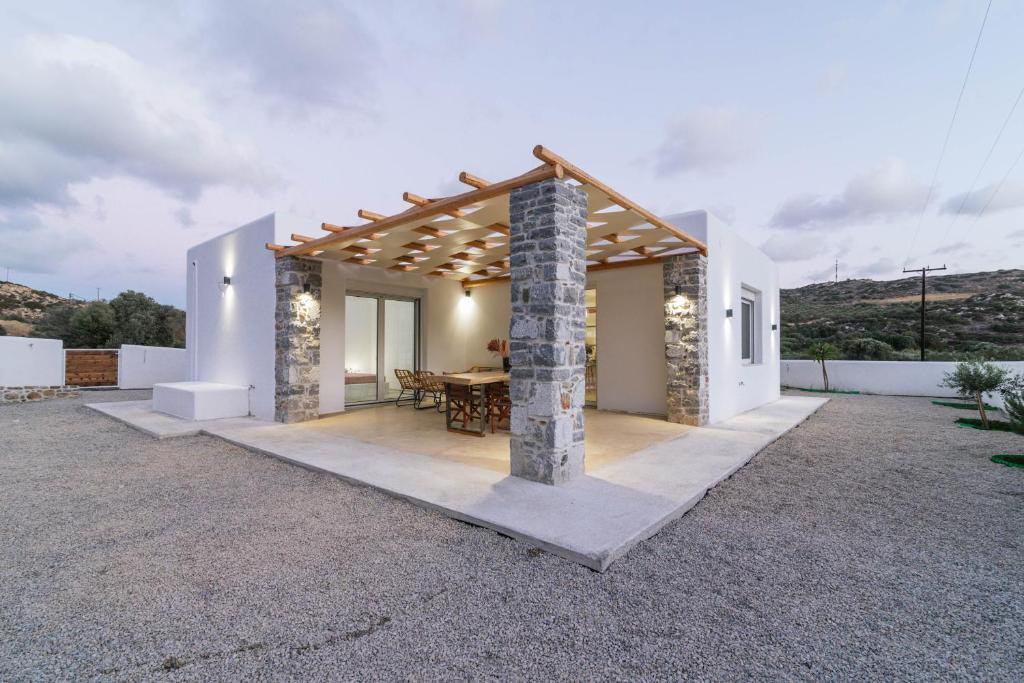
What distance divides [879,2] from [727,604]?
938cm

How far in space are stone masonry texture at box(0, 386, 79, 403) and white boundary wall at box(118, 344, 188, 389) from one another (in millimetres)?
1453

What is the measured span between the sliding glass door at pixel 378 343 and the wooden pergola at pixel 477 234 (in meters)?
0.82

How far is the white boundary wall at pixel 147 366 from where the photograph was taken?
1173 cm

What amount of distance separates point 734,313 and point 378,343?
6324mm

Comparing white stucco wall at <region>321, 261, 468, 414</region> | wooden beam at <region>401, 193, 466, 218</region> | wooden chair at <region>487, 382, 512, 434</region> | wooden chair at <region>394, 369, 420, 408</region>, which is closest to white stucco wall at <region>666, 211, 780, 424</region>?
wooden chair at <region>487, 382, 512, 434</region>

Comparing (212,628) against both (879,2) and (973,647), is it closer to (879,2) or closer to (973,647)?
(973,647)

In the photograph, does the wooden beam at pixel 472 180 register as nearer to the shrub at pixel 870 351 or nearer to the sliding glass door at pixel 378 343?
the sliding glass door at pixel 378 343

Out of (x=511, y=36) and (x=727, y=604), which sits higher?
(x=511, y=36)

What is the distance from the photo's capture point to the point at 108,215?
11750 mm

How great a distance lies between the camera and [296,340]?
6.38 metres

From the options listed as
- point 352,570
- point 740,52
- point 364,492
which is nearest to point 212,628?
point 352,570

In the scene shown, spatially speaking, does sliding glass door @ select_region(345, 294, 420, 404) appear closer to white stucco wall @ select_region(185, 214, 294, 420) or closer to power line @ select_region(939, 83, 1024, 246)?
white stucco wall @ select_region(185, 214, 294, 420)

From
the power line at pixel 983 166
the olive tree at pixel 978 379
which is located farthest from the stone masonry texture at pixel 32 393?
the power line at pixel 983 166

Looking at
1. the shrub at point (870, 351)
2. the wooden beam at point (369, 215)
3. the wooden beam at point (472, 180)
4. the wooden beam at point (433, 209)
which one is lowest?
the shrub at point (870, 351)
